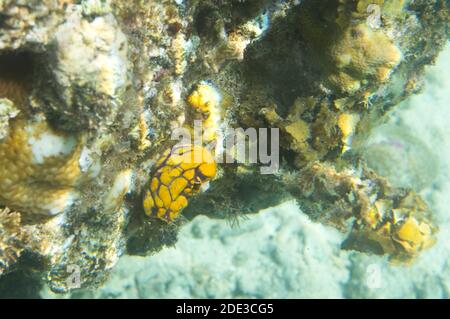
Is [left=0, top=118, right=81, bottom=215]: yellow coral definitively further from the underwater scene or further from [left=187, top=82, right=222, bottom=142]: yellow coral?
[left=187, top=82, right=222, bottom=142]: yellow coral

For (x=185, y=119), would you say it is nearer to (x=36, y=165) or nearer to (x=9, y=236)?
(x=36, y=165)

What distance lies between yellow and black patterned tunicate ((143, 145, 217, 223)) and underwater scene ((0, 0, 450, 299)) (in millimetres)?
12

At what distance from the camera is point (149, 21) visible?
7.57 ft

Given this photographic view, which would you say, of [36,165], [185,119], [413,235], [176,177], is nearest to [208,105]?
[185,119]

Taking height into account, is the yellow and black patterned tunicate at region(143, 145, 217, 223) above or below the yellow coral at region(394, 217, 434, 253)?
above

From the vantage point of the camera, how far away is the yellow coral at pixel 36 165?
211 cm

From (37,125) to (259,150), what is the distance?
6.73ft

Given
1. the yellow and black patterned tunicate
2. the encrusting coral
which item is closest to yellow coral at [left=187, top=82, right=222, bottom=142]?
the yellow and black patterned tunicate

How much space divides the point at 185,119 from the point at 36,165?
1.30 meters

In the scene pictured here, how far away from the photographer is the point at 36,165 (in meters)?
2.20

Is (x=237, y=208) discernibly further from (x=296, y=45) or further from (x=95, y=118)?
(x=95, y=118)

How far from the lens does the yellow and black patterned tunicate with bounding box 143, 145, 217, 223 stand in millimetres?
3031

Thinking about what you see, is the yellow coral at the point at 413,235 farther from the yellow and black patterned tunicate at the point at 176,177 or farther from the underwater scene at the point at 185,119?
the yellow and black patterned tunicate at the point at 176,177
